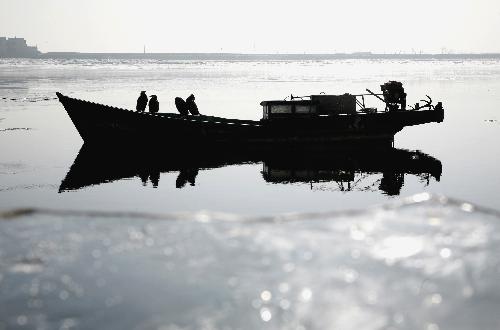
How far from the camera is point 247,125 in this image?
28.4 metres

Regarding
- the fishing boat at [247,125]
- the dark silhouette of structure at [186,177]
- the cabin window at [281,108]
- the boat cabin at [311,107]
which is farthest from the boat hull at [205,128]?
the dark silhouette of structure at [186,177]

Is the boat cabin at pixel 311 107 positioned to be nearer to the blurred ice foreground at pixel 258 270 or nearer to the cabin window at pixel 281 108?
the cabin window at pixel 281 108

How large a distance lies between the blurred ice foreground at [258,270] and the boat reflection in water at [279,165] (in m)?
9.90

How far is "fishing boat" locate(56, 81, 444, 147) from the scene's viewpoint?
2816cm

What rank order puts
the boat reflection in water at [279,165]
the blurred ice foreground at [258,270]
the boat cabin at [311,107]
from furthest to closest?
the boat cabin at [311,107] < the boat reflection in water at [279,165] < the blurred ice foreground at [258,270]

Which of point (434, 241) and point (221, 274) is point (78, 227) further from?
point (434, 241)

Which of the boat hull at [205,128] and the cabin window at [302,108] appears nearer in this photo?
the cabin window at [302,108]

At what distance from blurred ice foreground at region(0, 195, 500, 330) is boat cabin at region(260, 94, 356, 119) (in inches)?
684

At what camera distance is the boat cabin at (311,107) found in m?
27.9

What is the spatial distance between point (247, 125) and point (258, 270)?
20.4 m

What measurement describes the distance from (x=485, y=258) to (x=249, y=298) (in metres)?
3.61

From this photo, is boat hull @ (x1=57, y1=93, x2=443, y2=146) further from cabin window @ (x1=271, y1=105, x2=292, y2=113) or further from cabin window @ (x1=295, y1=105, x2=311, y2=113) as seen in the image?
cabin window @ (x1=271, y1=105, x2=292, y2=113)

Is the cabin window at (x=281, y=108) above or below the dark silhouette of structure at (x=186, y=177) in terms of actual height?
above

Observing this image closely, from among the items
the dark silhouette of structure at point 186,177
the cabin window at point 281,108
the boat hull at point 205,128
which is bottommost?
the dark silhouette of structure at point 186,177
